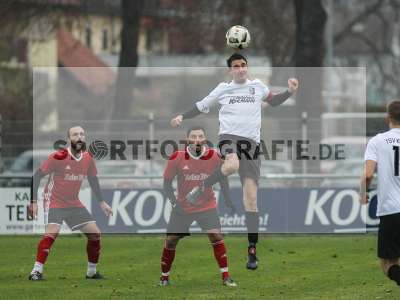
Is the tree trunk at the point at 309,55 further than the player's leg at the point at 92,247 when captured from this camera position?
Yes

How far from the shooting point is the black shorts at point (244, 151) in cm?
1465

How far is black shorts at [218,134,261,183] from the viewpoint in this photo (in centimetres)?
1465

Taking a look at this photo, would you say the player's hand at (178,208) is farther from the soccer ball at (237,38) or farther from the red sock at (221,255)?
the soccer ball at (237,38)

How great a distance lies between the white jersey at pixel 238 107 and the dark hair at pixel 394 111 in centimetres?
294

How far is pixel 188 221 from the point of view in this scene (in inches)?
562

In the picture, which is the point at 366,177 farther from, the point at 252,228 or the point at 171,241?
the point at 171,241

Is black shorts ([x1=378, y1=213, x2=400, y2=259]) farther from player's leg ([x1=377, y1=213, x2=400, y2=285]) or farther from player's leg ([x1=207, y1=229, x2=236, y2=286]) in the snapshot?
player's leg ([x1=207, y1=229, x2=236, y2=286])

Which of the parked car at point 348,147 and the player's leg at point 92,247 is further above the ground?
the parked car at point 348,147

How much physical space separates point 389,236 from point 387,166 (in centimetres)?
76

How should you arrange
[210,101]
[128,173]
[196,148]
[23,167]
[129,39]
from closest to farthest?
[196,148], [210,101], [128,173], [23,167], [129,39]

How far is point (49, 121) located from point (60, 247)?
678 inches

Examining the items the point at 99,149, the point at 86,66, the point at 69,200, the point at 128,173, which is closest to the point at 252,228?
the point at 69,200

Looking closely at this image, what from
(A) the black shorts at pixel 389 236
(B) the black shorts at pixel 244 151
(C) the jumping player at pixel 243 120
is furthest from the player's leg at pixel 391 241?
(B) the black shorts at pixel 244 151

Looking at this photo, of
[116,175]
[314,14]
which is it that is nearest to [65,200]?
[116,175]
